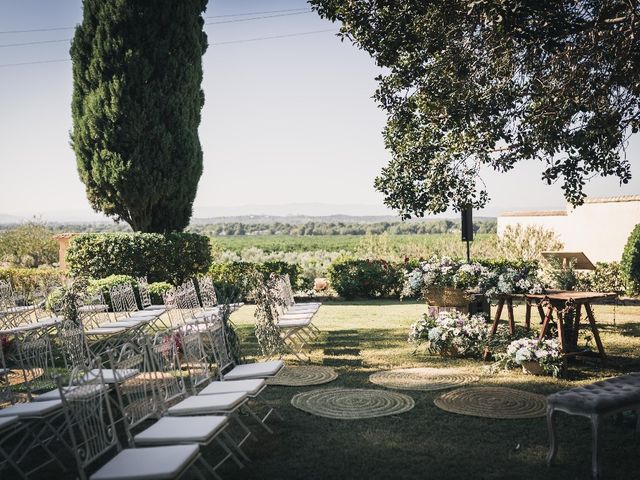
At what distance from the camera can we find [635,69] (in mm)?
6363

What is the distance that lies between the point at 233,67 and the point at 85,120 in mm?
6856

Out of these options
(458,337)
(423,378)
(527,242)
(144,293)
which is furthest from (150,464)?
(527,242)

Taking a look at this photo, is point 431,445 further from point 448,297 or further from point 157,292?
point 157,292

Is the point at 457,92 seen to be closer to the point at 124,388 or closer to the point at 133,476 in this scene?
the point at 124,388

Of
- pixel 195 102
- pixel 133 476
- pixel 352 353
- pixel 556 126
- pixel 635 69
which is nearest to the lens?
pixel 133 476

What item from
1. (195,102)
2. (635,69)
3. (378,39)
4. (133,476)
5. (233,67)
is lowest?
(133,476)

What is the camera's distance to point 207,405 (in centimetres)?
432

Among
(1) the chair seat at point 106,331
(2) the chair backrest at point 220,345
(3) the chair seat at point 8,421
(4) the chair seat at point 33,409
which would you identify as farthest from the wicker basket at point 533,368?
(1) the chair seat at point 106,331

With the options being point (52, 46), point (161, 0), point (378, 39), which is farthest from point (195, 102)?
point (378, 39)

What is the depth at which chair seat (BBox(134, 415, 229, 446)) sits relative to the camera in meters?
3.63

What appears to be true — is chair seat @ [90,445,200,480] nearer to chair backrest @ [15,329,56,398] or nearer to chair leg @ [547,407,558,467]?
chair backrest @ [15,329,56,398]

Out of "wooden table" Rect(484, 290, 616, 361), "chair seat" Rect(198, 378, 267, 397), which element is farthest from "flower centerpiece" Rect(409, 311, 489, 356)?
"chair seat" Rect(198, 378, 267, 397)

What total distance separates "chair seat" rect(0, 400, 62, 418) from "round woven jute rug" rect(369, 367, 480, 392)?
3.64m

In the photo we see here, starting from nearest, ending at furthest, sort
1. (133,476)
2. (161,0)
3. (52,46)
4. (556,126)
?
(133,476)
(556,126)
(161,0)
(52,46)
